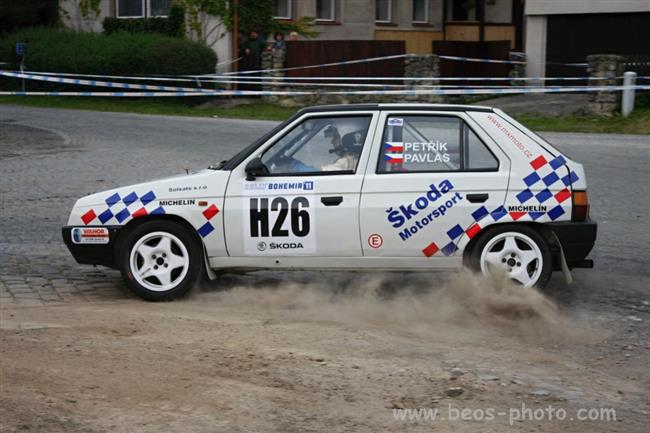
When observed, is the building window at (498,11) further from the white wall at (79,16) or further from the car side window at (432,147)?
the car side window at (432,147)

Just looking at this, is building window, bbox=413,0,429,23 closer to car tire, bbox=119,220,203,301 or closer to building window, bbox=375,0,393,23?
building window, bbox=375,0,393,23

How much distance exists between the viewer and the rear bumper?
8414 millimetres

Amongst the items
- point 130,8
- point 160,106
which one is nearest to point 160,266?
point 160,106

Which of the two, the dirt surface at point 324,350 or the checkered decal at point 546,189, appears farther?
the checkered decal at point 546,189

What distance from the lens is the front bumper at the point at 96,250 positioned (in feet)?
28.5

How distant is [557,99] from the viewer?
27.6 metres

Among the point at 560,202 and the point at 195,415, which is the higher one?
the point at 560,202

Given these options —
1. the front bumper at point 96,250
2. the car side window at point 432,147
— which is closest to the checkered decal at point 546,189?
the car side window at point 432,147

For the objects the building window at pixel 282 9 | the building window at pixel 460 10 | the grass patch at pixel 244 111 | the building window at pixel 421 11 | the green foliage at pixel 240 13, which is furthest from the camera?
the building window at pixel 460 10

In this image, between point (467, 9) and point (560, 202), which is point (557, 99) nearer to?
point (467, 9)

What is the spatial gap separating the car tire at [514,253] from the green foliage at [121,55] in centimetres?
2277

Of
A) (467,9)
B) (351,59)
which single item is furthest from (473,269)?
(467,9)

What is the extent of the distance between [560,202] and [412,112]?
135 centimetres

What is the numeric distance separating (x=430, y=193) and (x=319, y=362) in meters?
2.15
